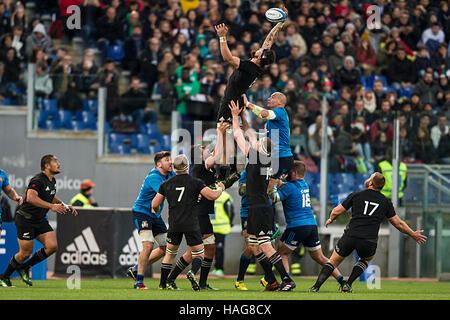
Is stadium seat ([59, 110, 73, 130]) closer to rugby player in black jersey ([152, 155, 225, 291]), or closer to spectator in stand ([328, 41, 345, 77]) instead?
spectator in stand ([328, 41, 345, 77])

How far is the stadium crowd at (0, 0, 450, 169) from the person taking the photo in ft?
67.4

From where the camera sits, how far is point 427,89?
23.6 m

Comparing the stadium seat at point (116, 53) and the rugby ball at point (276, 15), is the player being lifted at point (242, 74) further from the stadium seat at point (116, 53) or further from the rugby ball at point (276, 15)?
the stadium seat at point (116, 53)

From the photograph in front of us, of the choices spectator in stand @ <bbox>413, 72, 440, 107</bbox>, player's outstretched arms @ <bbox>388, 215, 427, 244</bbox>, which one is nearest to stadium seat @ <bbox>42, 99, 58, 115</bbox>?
spectator in stand @ <bbox>413, 72, 440, 107</bbox>

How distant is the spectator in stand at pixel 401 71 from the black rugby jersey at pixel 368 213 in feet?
35.3

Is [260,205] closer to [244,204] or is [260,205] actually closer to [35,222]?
[244,204]

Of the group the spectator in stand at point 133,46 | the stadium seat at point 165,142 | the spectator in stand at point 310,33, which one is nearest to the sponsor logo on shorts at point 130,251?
the stadium seat at point 165,142

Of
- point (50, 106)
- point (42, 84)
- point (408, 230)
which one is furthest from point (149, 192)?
point (42, 84)

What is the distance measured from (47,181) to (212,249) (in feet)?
9.52

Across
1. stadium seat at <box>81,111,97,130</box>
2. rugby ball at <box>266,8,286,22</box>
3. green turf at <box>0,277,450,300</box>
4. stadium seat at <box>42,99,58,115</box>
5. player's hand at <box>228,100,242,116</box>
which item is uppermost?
rugby ball at <box>266,8,286,22</box>

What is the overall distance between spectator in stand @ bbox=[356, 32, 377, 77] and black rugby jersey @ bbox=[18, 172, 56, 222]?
38.3 feet

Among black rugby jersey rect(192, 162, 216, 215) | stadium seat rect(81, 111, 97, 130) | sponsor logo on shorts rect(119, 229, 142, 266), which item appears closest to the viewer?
black rugby jersey rect(192, 162, 216, 215)

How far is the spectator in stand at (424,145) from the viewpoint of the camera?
20516mm
